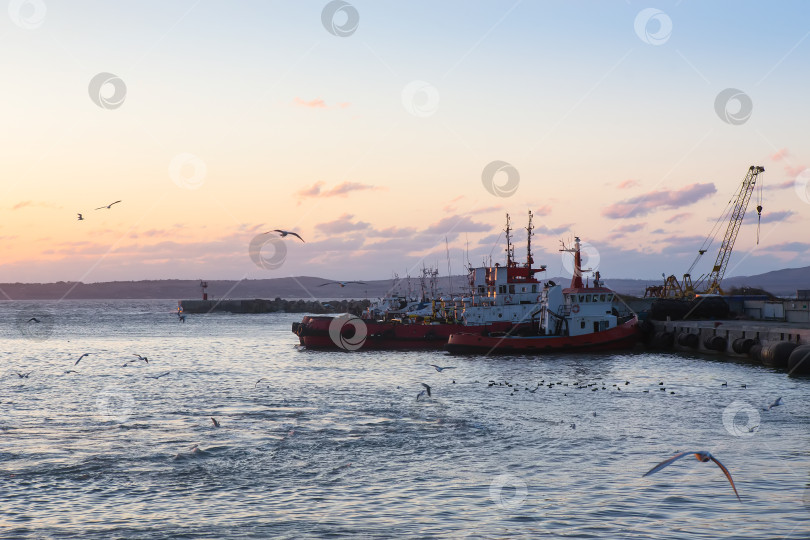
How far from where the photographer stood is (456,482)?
67.1ft

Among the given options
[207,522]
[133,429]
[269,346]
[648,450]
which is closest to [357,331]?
[269,346]

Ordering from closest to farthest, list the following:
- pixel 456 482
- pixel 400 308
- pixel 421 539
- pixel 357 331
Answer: pixel 421 539, pixel 456 482, pixel 357 331, pixel 400 308

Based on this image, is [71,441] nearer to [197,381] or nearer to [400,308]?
[197,381]

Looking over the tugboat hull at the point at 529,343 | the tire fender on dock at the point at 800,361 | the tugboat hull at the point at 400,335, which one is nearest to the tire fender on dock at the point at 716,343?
the tugboat hull at the point at 529,343

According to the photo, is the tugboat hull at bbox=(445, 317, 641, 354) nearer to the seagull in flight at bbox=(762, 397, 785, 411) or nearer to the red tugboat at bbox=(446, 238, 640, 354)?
the red tugboat at bbox=(446, 238, 640, 354)

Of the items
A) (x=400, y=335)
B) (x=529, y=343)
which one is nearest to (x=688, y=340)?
(x=529, y=343)

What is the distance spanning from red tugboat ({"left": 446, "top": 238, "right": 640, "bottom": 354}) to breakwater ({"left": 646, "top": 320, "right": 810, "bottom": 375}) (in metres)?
3.56

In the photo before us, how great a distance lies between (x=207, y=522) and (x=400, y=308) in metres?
90.8

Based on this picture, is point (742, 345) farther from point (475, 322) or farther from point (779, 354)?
point (475, 322)

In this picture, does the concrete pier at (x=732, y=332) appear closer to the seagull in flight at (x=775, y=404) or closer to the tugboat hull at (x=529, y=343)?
the tugboat hull at (x=529, y=343)

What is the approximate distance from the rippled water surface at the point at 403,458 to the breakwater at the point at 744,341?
3.53 m

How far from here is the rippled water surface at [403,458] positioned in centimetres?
1719

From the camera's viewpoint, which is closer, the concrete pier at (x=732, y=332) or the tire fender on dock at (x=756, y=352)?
the concrete pier at (x=732, y=332)

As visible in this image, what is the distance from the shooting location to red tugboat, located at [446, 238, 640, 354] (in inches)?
2549
